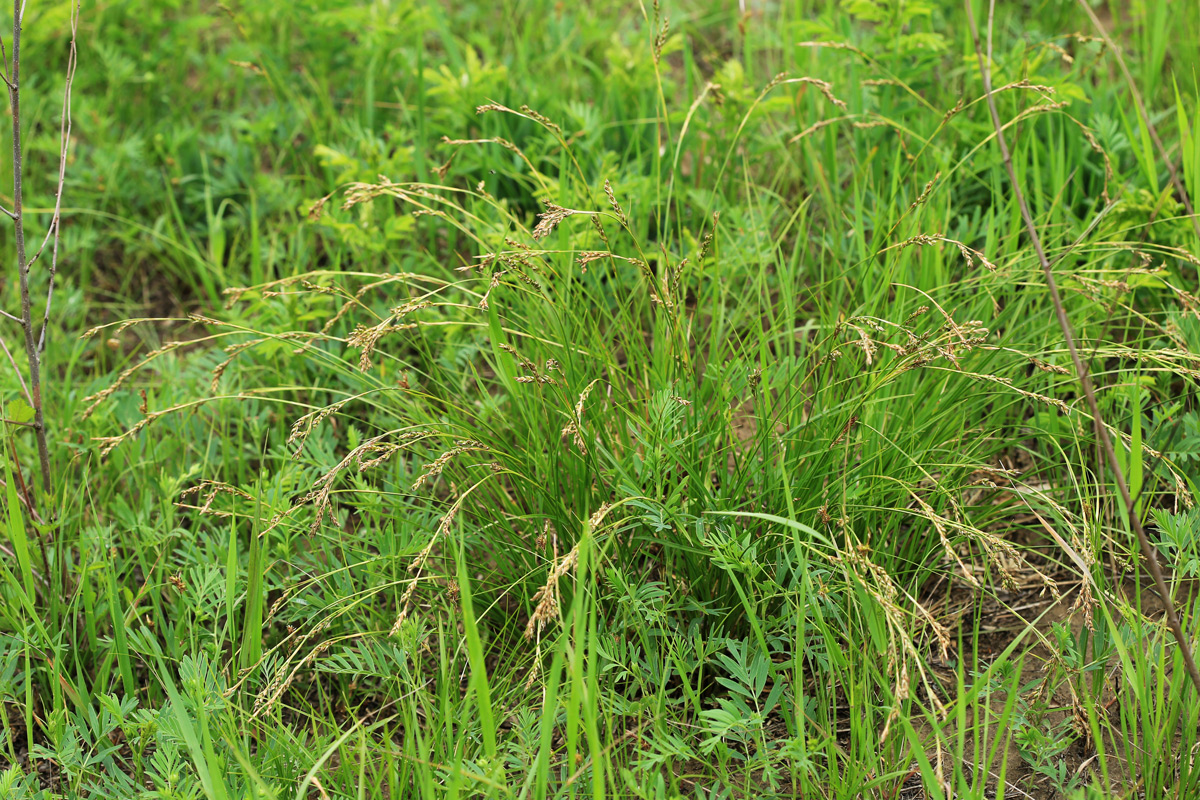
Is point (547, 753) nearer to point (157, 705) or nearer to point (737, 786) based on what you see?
point (737, 786)

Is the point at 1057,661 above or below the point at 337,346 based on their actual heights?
below

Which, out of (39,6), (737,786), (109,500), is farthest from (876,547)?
(39,6)

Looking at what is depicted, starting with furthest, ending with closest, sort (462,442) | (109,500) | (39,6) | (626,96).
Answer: (39,6) → (626,96) → (109,500) → (462,442)

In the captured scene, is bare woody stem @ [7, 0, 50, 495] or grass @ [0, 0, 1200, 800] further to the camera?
bare woody stem @ [7, 0, 50, 495]

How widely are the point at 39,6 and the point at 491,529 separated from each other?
2.86m

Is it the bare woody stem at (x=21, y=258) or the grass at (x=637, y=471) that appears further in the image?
the bare woody stem at (x=21, y=258)

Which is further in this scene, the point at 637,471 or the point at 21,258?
the point at 21,258

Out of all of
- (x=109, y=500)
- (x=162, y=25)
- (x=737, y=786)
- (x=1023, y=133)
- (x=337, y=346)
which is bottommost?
(x=737, y=786)

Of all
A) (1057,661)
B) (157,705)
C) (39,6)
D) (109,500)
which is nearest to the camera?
(1057,661)

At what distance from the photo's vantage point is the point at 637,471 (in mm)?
1760

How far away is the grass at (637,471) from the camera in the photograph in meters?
1.56

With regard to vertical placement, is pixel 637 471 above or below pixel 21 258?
below

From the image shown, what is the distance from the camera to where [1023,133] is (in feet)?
8.47

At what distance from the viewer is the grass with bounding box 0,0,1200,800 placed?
1563 millimetres
